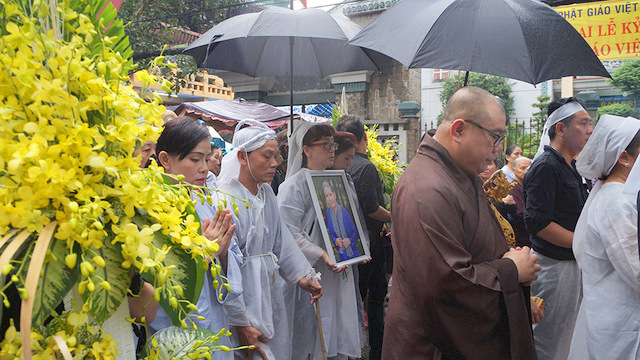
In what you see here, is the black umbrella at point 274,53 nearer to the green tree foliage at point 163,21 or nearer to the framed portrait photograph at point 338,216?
the framed portrait photograph at point 338,216

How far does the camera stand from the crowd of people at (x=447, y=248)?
Result: 2283 mm

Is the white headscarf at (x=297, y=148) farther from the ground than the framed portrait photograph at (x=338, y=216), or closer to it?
farther from the ground

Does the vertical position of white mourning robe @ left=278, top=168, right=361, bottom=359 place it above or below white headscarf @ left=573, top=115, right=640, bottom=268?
below

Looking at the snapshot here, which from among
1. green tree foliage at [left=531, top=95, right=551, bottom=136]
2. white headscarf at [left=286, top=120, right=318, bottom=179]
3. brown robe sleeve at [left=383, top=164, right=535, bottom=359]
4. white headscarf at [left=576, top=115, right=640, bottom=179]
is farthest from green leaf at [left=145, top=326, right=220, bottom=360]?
green tree foliage at [left=531, top=95, right=551, bottom=136]

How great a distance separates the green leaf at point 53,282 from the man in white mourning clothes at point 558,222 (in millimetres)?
3145

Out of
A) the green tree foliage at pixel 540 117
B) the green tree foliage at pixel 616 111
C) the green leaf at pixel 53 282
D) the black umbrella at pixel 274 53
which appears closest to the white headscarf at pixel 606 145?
the black umbrella at pixel 274 53

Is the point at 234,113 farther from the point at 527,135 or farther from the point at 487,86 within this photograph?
the point at 487,86

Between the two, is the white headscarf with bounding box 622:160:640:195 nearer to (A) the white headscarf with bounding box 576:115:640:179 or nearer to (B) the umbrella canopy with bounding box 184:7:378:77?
(A) the white headscarf with bounding box 576:115:640:179

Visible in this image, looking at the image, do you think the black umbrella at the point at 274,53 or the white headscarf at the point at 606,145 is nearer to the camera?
the white headscarf at the point at 606,145

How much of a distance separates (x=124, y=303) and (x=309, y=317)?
2.88 metres

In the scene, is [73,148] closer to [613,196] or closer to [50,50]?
[50,50]

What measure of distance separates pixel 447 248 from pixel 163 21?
26.3 ft

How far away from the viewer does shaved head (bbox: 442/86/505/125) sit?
2.46 metres

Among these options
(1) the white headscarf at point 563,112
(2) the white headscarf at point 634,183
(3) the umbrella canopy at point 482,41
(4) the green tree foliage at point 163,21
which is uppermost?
(4) the green tree foliage at point 163,21
